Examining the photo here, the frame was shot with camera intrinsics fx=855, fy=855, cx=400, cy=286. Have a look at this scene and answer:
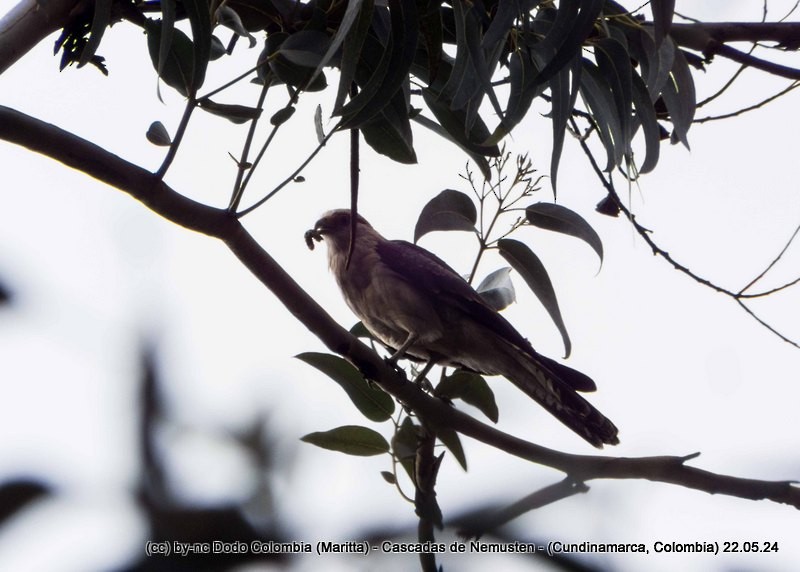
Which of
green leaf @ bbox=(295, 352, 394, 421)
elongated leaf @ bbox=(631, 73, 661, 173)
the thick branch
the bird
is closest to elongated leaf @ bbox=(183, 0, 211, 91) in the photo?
the thick branch

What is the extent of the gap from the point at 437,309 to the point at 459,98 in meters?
1.75

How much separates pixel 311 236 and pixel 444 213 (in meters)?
1.31

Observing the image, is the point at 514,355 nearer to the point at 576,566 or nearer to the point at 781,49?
the point at 781,49

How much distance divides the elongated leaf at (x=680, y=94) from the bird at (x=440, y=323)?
0.97 metres

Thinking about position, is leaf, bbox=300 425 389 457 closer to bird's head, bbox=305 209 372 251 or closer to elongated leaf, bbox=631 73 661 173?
elongated leaf, bbox=631 73 661 173

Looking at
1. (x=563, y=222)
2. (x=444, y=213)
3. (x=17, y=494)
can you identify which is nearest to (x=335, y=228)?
(x=444, y=213)

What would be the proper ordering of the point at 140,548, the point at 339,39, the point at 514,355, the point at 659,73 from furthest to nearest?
the point at 514,355
the point at 659,73
the point at 339,39
the point at 140,548

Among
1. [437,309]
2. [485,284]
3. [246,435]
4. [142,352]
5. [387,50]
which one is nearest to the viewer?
[142,352]

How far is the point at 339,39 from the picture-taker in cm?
148

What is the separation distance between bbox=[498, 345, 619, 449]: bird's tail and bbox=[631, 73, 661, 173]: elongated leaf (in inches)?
37.7

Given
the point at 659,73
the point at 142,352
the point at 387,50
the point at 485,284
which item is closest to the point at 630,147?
the point at 659,73

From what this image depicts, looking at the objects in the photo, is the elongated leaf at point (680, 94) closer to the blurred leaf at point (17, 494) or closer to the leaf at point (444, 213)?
the leaf at point (444, 213)

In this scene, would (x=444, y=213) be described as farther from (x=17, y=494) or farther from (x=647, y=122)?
(x=17, y=494)

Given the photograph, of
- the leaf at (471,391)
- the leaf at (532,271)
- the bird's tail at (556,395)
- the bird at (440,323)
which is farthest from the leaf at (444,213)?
the bird's tail at (556,395)
